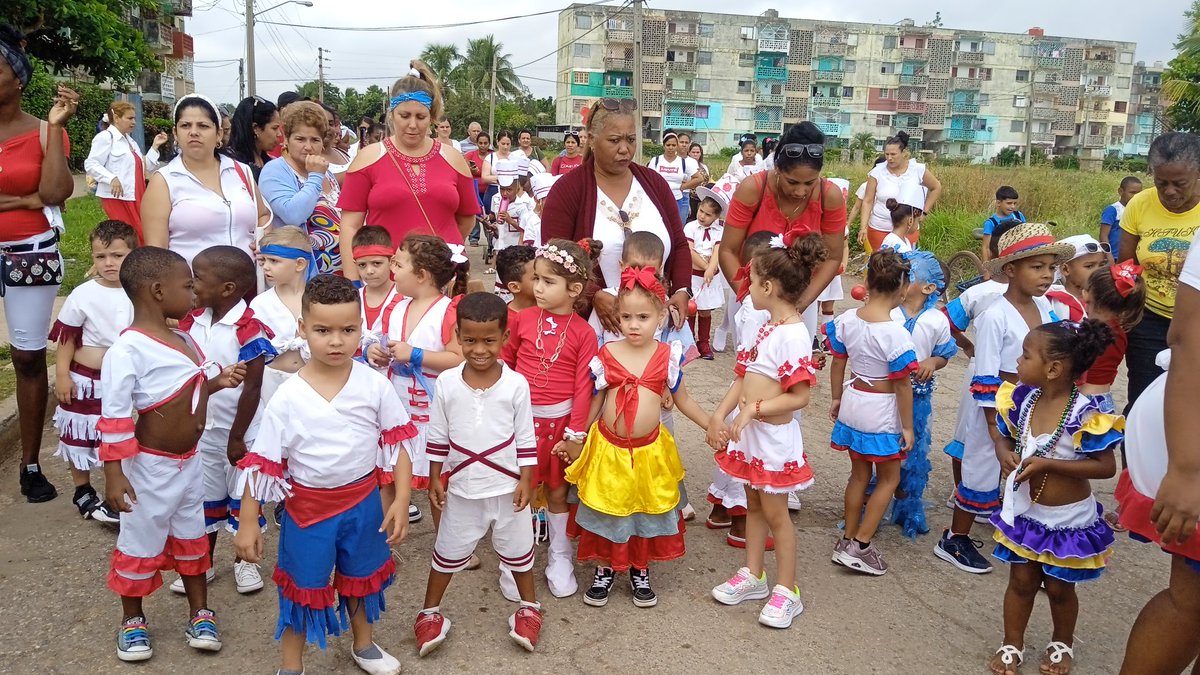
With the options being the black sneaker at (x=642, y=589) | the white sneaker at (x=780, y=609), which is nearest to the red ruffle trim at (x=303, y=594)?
the black sneaker at (x=642, y=589)

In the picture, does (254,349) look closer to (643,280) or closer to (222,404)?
(222,404)

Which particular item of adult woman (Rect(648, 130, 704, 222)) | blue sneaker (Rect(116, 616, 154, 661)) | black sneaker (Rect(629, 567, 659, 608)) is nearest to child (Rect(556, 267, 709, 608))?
black sneaker (Rect(629, 567, 659, 608))

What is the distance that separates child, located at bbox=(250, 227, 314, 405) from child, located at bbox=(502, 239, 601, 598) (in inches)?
37.7

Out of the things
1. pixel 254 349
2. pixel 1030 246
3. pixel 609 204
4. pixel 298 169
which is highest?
pixel 298 169

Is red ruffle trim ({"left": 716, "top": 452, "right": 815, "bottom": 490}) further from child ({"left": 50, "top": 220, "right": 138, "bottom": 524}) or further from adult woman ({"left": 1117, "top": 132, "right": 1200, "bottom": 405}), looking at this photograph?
child ({"left": 50, "top": 220, "right": 138, "bottom": 524})

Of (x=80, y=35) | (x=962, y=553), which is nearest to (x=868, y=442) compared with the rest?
(x=962, y=553)

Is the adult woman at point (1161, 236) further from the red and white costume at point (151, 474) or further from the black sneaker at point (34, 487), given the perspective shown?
the black sneaker at point (34, 487)

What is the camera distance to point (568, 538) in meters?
3.88

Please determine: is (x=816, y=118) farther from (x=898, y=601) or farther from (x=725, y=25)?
(x=898, y=601)

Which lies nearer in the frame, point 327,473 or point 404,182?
point 327,473

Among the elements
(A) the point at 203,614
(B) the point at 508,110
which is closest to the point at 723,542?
(A) the point at 203,614

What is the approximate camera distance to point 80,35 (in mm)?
16969

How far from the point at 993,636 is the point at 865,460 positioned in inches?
37.8

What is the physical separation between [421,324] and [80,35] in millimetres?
17586
